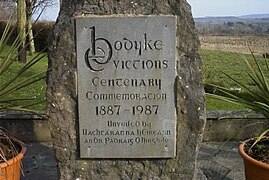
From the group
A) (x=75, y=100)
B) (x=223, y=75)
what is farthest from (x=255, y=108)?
(x=223, y=75)

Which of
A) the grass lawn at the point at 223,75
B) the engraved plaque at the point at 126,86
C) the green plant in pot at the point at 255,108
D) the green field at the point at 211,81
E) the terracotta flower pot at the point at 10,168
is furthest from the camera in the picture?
the grass lawn at the point at 223,75

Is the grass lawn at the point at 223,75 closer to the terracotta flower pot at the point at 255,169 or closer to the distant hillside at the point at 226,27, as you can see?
the distant hillside at the point at 226,27

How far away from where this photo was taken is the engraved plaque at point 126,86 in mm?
2762

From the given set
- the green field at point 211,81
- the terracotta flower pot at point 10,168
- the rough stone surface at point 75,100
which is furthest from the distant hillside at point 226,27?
the terracotta flower pot at point 10,168

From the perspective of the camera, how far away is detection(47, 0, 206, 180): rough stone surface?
276 cm

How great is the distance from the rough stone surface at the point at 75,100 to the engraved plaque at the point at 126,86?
5 cm

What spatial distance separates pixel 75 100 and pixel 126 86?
15.0 inches

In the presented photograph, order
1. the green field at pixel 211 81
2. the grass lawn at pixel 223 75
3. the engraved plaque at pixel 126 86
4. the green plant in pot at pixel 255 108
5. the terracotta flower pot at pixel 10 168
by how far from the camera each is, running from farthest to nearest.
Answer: the grass lawn at pixel 223 75, the green field at pixel 211 81, the green plant in pot at pixel 255 108, the terracotta flower pot at pixel 10 168, the engraved plaque at pixel 126 86

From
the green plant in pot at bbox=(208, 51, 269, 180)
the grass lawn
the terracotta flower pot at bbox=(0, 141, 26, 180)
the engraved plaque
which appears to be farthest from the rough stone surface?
the grass lawn

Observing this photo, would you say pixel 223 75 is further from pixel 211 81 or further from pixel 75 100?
pixel 75 100

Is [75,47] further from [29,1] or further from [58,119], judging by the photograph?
[29,1]

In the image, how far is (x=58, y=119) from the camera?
9.43 ft

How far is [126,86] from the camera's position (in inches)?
111

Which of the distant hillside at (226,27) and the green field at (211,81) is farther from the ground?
the distant hillside at (226,27)
